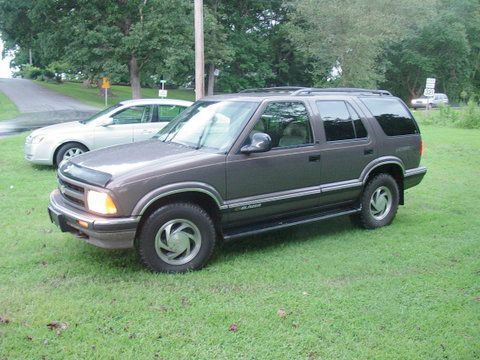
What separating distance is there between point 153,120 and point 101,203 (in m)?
6.30

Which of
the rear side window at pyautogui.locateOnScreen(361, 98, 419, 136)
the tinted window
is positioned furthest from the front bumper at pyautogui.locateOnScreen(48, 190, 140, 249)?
the rear side window at pyautogui.locateOnScreen(361, 98, 419, 136)

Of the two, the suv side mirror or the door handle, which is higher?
the suv side mirror

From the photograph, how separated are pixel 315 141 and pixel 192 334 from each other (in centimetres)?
290

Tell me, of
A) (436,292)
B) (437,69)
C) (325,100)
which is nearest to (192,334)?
(436,292)

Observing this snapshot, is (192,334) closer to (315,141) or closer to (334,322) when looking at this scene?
(334,322)

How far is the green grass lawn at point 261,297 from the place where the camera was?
3562 millimetres

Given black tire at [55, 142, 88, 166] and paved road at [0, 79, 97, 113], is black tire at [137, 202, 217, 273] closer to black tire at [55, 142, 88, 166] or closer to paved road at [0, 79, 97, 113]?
black tire at [55, 142, 88, 166]

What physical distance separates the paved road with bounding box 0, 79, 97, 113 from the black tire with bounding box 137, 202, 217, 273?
3000cm

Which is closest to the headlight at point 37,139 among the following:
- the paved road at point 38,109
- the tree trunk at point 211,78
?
the paved road at point 38,109

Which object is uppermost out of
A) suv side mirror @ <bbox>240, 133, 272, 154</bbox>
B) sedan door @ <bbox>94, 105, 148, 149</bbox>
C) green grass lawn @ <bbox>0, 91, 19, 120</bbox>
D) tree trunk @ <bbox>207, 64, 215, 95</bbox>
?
tree trunk @ <bbox>207, 64, 215, 95</bbox>

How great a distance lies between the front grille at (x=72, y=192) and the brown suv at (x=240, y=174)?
0.06ft

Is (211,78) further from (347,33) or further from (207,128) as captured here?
(207,128)

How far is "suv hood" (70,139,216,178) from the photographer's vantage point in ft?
15.7

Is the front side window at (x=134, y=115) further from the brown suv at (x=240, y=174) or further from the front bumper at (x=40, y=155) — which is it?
the brown suv at (x=240, y=174)
